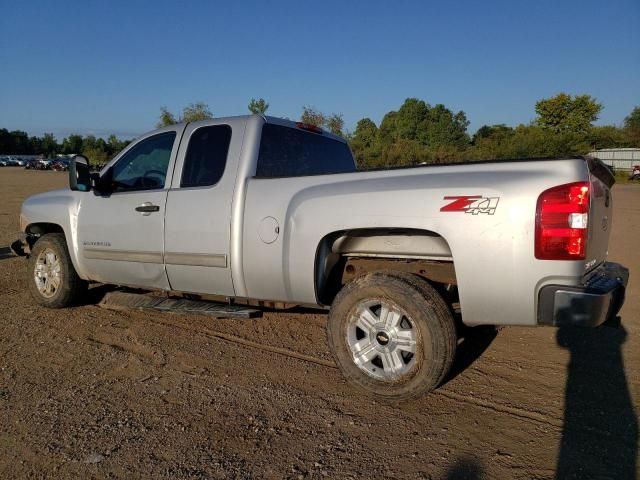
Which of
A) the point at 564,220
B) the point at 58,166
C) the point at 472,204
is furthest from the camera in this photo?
the point at 58,166

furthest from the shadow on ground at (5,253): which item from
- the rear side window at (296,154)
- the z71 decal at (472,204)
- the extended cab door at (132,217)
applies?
the z71 decal at (472,204)

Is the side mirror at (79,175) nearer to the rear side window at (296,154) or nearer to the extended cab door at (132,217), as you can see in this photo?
the extended cab door at (132,217)

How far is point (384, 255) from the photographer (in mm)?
3811

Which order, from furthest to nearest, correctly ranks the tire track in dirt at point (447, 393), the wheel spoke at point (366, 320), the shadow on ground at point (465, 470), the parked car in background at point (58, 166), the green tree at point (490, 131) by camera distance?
the parked car in background at point (58, 166)
the green tree at point (490, 131)
the wheel spoke at point (366, 320)
the tire track in dirt at point (447, 393)
the shadow on ground at point (465, 470)

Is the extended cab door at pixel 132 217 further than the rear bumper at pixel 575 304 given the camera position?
Yes

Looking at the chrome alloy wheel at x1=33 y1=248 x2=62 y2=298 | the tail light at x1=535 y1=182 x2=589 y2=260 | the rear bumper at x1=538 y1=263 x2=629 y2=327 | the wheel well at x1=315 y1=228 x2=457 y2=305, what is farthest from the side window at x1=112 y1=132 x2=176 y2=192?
the rear bumper at x1=538 y1=263 x2=629 y2=327

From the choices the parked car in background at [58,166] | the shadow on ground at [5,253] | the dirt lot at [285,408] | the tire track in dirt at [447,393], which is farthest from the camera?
the parked car in background at [58,166]

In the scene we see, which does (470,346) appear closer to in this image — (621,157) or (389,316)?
(389,316)

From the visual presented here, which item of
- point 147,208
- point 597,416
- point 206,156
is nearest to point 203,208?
point 206,156

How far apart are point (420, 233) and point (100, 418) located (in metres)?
2.36

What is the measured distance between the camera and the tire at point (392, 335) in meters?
3.33

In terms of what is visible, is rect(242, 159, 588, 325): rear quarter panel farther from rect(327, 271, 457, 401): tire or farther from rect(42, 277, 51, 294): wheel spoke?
rect(42, 277, 51, 294): wheel spoke

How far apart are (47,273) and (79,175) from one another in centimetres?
146

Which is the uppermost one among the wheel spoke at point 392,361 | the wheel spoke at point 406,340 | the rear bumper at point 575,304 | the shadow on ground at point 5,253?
the rear bumper at point 575,304
